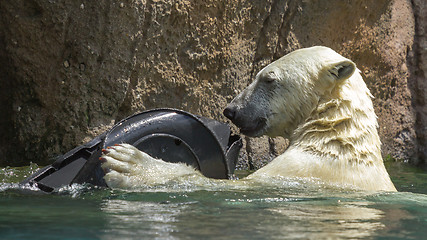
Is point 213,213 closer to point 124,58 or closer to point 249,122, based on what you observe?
point 249,122

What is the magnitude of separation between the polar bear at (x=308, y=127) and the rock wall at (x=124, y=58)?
1.36 meters

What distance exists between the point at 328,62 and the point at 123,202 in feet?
5.79

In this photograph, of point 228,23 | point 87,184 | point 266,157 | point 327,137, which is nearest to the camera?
point 87,184

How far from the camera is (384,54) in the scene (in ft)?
24.4

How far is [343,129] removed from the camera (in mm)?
3791

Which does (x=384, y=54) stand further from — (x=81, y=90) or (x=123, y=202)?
(x=123, y=202)

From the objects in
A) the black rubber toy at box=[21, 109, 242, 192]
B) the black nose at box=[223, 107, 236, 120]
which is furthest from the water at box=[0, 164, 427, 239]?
Answer: the black nose at box=[223, 107, 236, 120]

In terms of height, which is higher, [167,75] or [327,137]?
[167,75]

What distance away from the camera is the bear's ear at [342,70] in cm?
390

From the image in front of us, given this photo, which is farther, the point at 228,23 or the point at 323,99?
the point at 228,23

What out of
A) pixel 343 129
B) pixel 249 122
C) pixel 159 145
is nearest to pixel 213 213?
pixel 159 145

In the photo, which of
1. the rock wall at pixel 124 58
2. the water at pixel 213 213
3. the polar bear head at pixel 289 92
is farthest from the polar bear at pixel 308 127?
the rock wall at pixel 124 58

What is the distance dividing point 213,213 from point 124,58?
2.85 m

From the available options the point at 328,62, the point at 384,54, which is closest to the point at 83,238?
the point at 328,62
